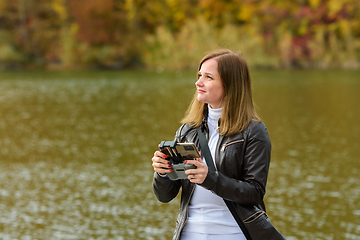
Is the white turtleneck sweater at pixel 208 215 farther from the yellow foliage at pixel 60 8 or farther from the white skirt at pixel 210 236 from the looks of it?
the yellow foliage at pixel 60 8

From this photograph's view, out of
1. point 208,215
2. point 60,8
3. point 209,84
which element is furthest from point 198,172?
point 60,8

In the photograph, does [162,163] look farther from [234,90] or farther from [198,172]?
[234,90]

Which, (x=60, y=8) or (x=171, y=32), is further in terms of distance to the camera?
(x=60, y=8)

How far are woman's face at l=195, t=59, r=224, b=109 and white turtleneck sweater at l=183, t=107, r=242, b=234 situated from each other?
0.74 ft

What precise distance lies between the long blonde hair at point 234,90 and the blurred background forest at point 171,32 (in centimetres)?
4150

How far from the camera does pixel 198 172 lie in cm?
186

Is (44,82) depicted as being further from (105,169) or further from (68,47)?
(105,169)

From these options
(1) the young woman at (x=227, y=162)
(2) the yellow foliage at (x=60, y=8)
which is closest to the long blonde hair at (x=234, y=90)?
(1) the young woman at (x=227, y=162)

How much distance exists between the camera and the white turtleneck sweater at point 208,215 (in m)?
2.01

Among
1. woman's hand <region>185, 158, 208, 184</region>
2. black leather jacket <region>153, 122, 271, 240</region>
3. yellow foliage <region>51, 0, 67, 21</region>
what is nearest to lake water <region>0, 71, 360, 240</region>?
black leather jacket <region>153, 122, 271, 240</region>

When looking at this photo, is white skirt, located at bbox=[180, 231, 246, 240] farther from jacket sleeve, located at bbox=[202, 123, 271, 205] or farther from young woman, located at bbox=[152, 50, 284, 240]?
jacket sleeve, located at bbox=[202, 123, 271, 205]

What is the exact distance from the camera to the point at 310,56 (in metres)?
45.1

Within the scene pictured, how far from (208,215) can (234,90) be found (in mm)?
539

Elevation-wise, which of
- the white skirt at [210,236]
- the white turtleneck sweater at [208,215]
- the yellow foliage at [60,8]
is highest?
the yellow foliage at [60,8]
